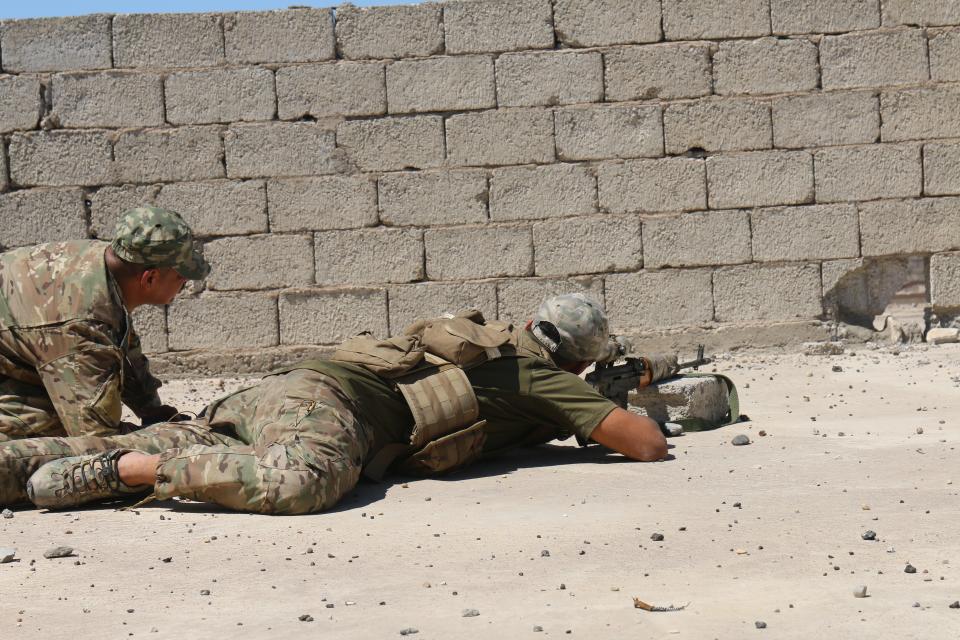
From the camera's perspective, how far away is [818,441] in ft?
17.4

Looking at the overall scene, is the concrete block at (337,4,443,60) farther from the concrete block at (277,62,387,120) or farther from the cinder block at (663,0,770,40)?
the cinder block at (663,0,770,40)

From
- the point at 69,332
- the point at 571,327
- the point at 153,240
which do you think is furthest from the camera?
the point at 571,327

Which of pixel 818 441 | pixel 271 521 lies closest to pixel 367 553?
pixel 271 521

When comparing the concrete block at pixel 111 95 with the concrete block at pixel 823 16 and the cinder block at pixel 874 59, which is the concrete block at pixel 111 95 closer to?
the concrete block at pixel 823 16

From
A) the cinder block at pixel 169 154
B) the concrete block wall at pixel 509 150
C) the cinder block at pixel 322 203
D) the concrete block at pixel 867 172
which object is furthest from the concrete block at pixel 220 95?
the concrete block at pixel 867 172

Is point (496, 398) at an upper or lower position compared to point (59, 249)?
lower

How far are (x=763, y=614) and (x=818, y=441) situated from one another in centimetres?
271

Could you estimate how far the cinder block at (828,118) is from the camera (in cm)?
832

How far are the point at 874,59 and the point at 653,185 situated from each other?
1790 millimetres

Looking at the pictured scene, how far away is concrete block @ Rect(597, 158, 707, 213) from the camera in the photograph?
8367mm

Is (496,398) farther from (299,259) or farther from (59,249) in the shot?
(299,259)

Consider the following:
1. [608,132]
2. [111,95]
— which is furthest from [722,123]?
[111,95]

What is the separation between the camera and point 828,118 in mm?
8328

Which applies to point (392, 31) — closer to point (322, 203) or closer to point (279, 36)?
point (279, 36)
